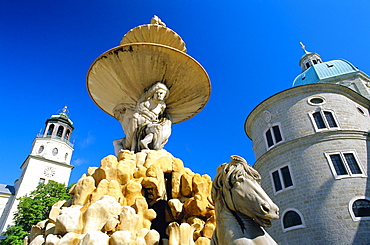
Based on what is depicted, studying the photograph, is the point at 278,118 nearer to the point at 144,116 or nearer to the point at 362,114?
the point at 362,114

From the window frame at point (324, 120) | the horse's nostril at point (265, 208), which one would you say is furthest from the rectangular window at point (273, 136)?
the horse's nostril at point (265, 208)

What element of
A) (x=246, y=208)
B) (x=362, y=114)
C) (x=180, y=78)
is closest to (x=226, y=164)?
(x=246, y=208)

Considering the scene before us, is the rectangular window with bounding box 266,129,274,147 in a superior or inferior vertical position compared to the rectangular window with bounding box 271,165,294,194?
superior

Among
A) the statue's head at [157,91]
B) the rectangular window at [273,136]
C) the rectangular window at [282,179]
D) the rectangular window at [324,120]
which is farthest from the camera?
the rectangular window at [273,136]

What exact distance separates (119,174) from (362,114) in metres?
22.7

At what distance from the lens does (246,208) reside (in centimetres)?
219

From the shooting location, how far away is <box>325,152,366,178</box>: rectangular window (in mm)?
15508

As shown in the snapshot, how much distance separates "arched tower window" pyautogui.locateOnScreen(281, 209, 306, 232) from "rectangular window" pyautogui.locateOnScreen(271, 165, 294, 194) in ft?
5.30

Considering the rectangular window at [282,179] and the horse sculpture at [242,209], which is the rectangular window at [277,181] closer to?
the rectangular window at [282,179]

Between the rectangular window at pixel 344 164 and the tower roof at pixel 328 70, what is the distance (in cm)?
1668

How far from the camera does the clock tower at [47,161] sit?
33094mm

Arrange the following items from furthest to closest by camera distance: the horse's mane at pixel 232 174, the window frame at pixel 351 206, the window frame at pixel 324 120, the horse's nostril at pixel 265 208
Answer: the window frame at pixel 324 120, the window frame at pixel 351 206, the horse's mane at pixel 232 174, the horse's nostril at pixel 265 208

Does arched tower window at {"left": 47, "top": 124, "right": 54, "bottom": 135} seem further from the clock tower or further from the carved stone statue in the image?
the carved stone statue

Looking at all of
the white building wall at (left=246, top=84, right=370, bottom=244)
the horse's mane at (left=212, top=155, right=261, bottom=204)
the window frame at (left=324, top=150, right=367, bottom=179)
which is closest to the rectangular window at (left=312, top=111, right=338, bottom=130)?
the white building wall at (left=246, top=84, right=370, bottom=244)
